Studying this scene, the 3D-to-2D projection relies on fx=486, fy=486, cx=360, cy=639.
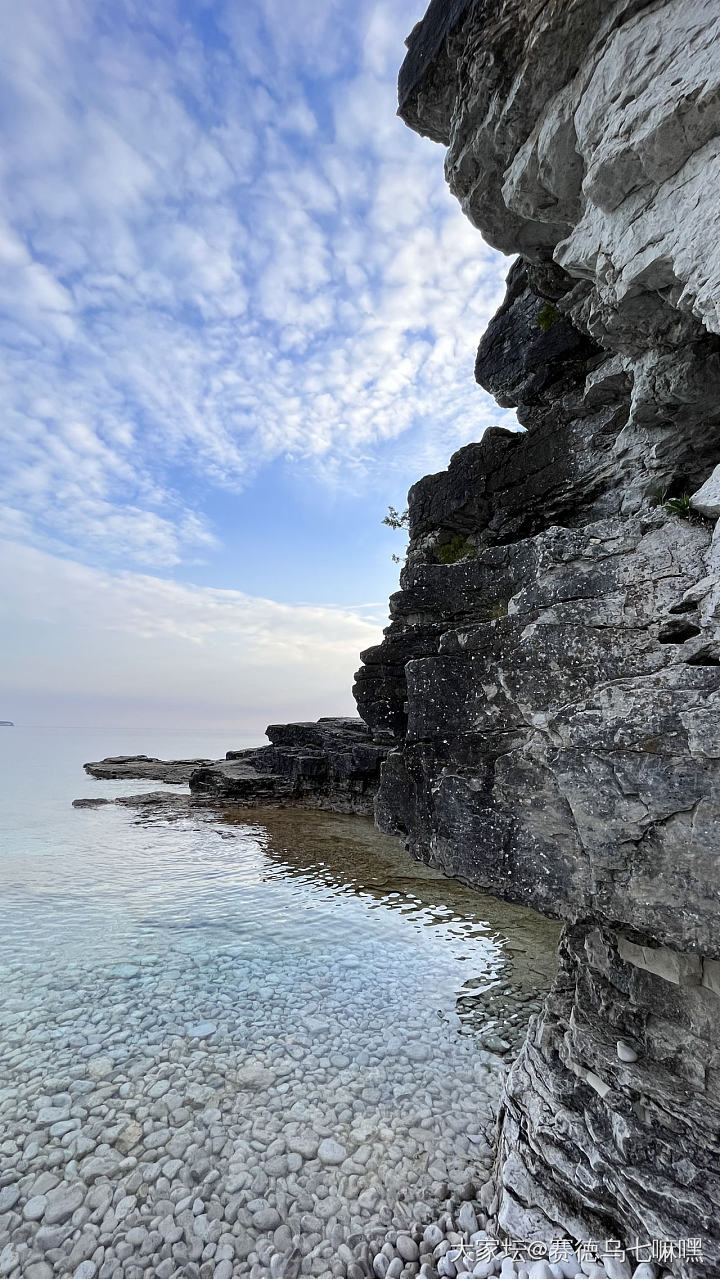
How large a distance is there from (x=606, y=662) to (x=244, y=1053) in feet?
24.8

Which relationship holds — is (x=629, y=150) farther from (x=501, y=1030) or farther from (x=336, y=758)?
(x=336, y=758)

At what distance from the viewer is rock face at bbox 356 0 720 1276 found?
3977mm

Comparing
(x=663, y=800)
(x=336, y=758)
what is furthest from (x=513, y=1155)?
(x=336, y=758)

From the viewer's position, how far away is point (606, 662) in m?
4.71

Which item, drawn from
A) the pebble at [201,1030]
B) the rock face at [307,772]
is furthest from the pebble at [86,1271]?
the rock face at [307,772]

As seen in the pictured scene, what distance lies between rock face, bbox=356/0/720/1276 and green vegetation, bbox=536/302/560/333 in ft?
3.82

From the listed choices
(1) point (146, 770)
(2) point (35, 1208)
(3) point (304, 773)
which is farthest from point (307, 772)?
(2) point (35, 1208)

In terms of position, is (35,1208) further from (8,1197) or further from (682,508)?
(682,508)

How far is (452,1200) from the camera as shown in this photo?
198 inches

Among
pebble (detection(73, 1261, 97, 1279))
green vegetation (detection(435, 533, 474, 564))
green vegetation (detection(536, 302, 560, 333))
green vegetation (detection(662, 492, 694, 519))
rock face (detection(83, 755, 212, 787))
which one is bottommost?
pebble (detection(73, 1261, 97, 1279))

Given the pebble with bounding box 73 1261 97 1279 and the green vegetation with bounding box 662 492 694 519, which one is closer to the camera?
the pebble with bounding box 73 1261 97 1279

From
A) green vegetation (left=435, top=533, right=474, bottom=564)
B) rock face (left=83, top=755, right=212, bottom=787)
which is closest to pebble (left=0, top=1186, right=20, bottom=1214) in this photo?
green vegetation (left=435, top=533, right=474, bottom=564)

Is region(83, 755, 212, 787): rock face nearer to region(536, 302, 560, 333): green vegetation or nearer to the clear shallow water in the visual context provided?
the clear shallow water

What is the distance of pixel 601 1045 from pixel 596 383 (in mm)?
8557
